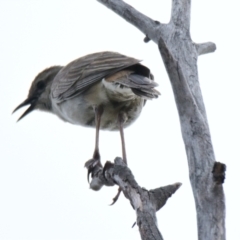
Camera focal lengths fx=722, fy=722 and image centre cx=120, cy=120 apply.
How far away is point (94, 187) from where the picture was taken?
6.71 meters

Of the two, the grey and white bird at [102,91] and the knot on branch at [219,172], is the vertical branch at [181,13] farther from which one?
the knot on branch at [219,172]

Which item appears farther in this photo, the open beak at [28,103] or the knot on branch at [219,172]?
the open beak at [28,103]

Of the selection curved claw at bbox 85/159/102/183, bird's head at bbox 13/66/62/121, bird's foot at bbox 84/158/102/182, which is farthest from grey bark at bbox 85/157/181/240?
bird's head at bbox 13/66/62/121

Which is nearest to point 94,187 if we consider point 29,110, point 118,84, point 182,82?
point 118,84

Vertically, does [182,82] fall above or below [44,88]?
below

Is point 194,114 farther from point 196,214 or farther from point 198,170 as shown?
point 196,214

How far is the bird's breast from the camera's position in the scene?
799 cm

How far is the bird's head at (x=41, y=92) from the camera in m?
9.96

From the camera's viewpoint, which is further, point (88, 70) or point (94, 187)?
point (88, 70)

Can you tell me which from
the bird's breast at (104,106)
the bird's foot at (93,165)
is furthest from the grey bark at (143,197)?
the bird's breast at (104,106)

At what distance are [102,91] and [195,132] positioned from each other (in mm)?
2873

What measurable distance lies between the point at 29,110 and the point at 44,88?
375mm

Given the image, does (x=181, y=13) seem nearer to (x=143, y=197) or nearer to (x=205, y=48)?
(x=205, y=48)

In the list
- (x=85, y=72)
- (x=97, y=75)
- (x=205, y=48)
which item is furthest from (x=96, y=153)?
(x=205, y=48)
